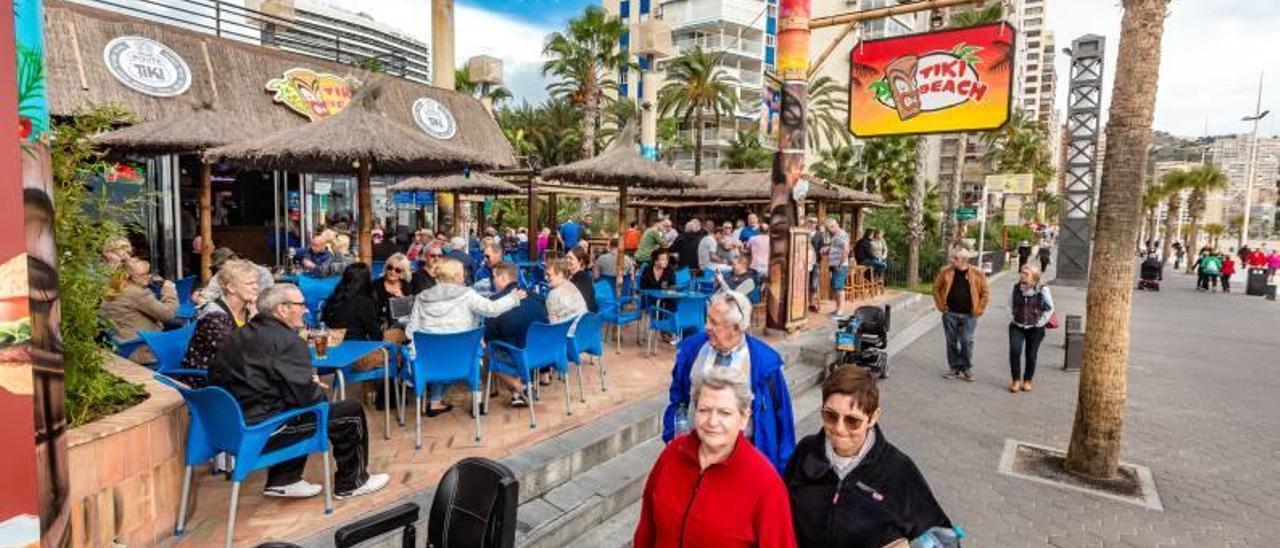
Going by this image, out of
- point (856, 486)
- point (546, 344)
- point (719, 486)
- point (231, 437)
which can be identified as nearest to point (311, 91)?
point (546, 344)

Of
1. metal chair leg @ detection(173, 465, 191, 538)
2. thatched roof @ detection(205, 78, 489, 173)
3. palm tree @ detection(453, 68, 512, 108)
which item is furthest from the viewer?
palm tree @ detection(453, 68, 512, 108)

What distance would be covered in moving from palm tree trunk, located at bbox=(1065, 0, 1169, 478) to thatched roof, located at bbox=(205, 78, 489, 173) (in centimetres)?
530

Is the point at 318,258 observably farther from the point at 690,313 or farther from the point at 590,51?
the point at 590,51

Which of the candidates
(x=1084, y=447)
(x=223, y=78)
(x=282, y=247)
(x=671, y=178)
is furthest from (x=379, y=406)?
(x=282, y=247)

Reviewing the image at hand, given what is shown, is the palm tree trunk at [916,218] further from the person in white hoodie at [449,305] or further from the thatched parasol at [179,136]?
the thatched parasol at [179,136]

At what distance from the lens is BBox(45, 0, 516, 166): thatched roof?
941 centimetres

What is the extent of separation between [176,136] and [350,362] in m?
4.91

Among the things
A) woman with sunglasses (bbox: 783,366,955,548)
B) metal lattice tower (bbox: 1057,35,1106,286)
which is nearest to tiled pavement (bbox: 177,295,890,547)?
woman with sunglasses (bbox: 783,366,955,548)

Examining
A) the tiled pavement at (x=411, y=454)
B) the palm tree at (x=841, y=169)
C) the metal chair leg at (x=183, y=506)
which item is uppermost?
the palm tree at (x=841, y=169)

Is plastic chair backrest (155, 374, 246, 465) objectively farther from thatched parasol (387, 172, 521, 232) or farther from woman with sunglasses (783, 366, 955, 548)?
thatched parasol (387, 172, 521, 232)

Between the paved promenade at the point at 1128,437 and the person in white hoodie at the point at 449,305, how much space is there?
10.4ft

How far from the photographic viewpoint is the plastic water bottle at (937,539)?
2178 millimetres

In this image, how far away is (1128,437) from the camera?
611cm

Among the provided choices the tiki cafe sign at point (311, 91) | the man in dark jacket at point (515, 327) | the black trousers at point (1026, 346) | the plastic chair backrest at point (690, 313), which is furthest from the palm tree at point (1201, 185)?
the man in dark jacket at point (515, 327)
